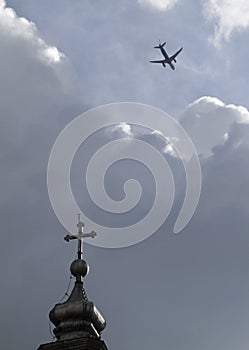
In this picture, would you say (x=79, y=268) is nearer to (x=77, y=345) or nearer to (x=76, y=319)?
(x=76, y=319)

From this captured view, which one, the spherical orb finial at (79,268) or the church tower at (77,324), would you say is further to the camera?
the spherical orb finial at (79,268)

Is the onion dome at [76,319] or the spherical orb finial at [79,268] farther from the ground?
the spherical orb finial at [79,268]

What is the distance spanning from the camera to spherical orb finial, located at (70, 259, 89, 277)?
156 ft

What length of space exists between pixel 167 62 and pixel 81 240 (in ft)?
117

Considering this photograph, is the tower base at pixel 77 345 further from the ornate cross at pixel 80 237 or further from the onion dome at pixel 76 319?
the ornate cross at pixel 80 237

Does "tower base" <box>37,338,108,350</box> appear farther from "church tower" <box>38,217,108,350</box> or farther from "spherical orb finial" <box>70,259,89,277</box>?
"spherical orb finial" <box>70,259,89,277</box>

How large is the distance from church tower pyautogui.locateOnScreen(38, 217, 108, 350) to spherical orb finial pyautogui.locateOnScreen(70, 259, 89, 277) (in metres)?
1.63

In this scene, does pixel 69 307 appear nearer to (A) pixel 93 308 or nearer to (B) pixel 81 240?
(A) pixel 93 308

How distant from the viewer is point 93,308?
44156 mm

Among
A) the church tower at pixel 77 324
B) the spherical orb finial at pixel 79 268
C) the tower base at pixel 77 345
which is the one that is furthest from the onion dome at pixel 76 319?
the spherical orb finial at pixel 79 268

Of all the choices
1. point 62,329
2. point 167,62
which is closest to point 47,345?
point 62,329

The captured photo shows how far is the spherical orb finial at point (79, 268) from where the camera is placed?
4762 cm

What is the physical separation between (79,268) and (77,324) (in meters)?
4.83

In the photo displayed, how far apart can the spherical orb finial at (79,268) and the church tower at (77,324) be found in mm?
1635
